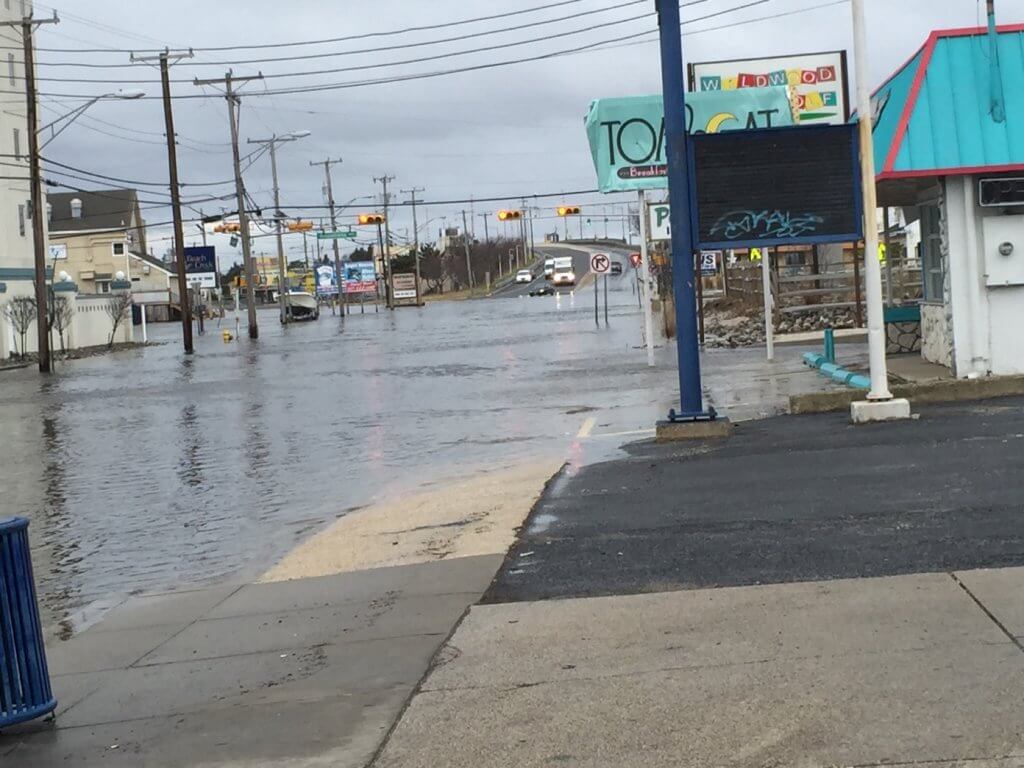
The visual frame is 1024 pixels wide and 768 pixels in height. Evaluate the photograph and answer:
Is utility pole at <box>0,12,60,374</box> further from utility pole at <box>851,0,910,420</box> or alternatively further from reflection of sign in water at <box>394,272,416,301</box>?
reflection of sign in water at <box>394,272,416,301</box>

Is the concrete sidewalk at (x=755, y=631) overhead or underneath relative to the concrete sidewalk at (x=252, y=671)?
overhead

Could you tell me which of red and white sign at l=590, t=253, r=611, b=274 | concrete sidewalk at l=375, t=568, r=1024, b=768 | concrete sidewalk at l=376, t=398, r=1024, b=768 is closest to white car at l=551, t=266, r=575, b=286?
red and white sign at l=590, t=253, r=611, b=274

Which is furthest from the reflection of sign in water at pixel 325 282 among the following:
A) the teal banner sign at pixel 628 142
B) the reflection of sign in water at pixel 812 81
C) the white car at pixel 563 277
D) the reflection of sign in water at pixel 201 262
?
the teal banner sign at pixel 628 142

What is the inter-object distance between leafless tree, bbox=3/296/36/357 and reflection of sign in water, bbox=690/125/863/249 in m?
41.7

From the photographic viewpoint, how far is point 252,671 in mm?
6809

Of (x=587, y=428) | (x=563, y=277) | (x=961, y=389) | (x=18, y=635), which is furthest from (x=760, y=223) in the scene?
(x=563, y=277)

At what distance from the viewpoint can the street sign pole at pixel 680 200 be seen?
1376 centimetres

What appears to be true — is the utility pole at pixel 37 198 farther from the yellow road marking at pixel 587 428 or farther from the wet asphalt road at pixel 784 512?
the wet asphalt road at pixel 784 512

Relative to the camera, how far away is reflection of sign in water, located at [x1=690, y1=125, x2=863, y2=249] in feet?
45.6

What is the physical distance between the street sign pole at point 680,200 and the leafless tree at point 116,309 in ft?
166

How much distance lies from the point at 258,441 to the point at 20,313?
34547 mm

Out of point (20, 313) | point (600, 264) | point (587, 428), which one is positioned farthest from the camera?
point (20, 313)

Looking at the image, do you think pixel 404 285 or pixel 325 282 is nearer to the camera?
pixel 404 285

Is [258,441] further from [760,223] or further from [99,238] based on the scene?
[99,238]
